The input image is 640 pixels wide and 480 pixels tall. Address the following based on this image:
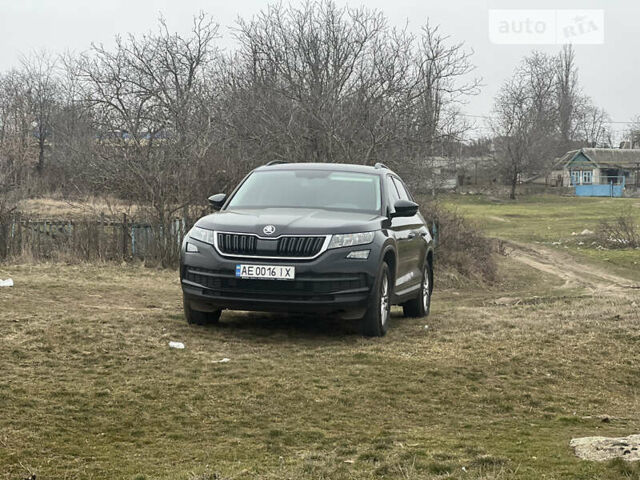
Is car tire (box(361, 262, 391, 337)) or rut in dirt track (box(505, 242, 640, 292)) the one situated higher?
car tire (box(361, 262, 391, 337))

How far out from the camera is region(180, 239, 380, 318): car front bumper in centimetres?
754

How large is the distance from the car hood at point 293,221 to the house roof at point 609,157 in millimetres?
89091

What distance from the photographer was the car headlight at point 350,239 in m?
7.64

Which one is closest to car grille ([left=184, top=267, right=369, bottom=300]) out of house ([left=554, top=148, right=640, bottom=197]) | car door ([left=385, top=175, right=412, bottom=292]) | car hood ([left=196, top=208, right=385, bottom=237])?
car hood ([left=196, top=208, right=385, bottom=237])

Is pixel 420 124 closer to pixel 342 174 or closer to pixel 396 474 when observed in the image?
pixel 342 174

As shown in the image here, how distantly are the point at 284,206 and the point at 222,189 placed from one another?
1235 centimetres

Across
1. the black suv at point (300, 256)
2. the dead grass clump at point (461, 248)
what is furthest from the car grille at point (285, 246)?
the dead grass clump at point (461, 248)

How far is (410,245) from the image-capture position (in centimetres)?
938

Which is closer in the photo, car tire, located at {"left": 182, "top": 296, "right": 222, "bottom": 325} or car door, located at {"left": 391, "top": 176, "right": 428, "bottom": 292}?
car tire, located at {"left": 182, "top": 296, "right": 222, "bottom": 325}

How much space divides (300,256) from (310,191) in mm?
1403

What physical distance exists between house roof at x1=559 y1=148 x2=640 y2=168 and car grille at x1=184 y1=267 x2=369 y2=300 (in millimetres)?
89664

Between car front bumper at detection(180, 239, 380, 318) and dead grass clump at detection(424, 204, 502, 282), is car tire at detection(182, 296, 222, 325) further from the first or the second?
dead grass clump at detection(424, 204, 502, 282)

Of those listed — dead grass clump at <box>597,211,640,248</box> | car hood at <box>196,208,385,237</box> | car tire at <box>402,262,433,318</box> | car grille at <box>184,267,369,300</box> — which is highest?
car hood at <box>196,208,385,237</box>

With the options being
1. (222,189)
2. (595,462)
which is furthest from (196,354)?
(222,189)
